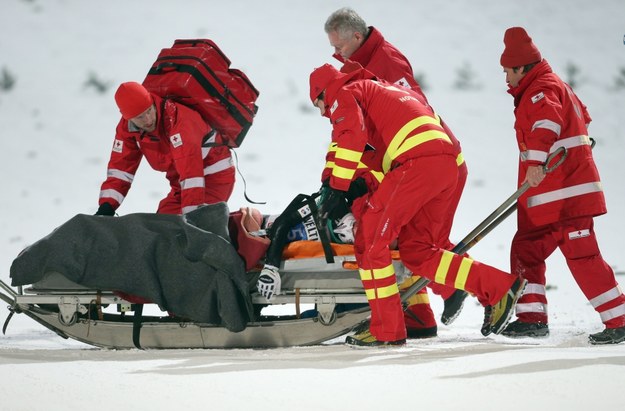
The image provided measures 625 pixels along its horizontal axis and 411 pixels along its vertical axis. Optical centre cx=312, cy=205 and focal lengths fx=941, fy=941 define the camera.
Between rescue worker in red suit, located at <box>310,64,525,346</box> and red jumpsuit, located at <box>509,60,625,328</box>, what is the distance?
408 millimetres

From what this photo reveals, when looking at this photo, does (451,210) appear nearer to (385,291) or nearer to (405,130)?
(405,130)

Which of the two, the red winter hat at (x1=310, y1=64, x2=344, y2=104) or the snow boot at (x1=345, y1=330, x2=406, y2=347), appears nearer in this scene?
the snow boot at (x1=345, y1=330, x2=406, y2=347)

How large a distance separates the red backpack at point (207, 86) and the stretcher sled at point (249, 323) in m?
1.33

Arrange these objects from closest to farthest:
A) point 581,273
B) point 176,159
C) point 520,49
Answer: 1. point 581,273
2. point 520,49
3. point 176,159

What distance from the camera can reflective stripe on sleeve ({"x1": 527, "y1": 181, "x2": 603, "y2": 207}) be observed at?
4.41 metres

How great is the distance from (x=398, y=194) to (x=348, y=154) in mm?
289

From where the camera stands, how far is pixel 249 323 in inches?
171

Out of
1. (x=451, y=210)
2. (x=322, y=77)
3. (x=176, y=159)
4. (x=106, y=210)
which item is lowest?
(x=451, y=210)

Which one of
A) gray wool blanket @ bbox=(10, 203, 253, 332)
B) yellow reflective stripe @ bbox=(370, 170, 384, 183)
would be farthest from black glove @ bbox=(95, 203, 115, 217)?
yellow reflective stripe @ bbox=(370, 170, 384, 183)

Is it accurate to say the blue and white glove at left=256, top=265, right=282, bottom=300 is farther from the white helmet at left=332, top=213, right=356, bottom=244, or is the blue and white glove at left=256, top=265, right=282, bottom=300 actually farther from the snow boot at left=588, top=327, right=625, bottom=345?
the snow boot at left=588, top=327, right=625, bottom=345

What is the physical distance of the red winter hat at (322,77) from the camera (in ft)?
13.9

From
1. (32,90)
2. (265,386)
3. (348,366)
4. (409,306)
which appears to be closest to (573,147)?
(409,306)

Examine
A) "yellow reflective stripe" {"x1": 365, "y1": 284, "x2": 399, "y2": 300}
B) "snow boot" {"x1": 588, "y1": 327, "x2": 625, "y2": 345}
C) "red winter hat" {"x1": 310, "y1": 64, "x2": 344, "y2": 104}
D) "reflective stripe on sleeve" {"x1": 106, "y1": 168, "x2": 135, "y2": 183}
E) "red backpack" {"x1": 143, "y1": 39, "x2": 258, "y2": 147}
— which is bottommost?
"snow boot" {"x1": 588, "y1": 327, "x2": 625, "y2": 345}

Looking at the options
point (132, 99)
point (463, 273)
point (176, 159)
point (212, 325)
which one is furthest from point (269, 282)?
point (132, 99)
